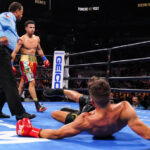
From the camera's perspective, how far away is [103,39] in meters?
12.8

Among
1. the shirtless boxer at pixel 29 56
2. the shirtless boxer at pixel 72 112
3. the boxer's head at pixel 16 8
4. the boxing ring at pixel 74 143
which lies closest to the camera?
the boxing ring at pixel 74 143

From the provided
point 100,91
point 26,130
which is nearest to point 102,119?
point 100,91

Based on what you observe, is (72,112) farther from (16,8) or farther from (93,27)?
(93,27)

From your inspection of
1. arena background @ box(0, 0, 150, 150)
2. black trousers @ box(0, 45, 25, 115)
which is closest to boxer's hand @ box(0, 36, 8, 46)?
black trousers @ box(0, 45, 25, 115)

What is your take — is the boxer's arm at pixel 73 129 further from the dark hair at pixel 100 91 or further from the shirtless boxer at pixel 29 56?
the shirtless boxer at pixel 29 56

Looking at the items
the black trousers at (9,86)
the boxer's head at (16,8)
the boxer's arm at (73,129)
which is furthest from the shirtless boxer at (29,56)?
the boxer's arm at (73,129)

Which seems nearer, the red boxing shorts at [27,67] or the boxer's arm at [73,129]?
the boxer's arm at [73,129]

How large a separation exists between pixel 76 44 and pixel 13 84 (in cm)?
1054

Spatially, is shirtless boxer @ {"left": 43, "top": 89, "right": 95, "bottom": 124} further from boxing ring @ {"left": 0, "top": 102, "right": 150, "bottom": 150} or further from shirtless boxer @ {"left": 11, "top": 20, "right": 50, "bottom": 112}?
shirtless boxer @ {"left": 11, "top": 20, "right": 50, "bottom": 112}

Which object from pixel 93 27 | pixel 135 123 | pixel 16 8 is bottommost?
pixel 135 123

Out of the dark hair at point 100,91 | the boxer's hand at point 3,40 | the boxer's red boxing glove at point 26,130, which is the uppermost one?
the boxer's hand at point 3,40

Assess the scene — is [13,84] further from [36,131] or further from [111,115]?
[111,115]

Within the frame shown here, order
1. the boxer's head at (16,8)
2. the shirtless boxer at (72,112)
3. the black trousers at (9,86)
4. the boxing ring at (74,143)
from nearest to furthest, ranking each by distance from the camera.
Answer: the boxing ring at (74,143) < the shirtless boxer at (72,112) < the black trousers at (9,86) < the boxer's head at (16,8)

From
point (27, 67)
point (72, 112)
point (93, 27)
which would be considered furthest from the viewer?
point (93, 27)
